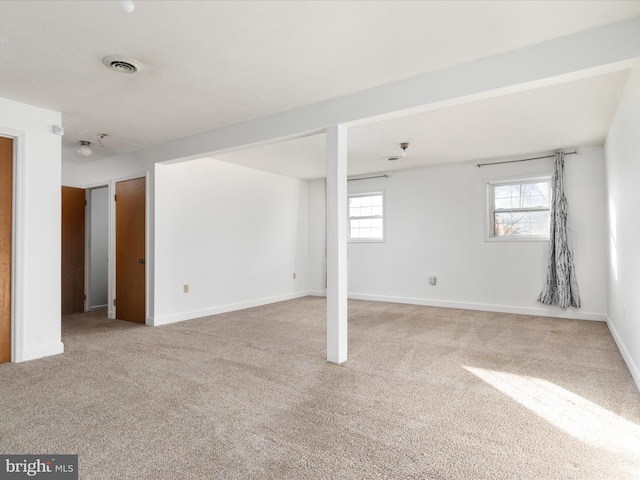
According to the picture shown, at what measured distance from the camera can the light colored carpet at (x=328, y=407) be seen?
1.89 metres

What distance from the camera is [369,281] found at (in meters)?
7.21

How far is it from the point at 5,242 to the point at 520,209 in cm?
638

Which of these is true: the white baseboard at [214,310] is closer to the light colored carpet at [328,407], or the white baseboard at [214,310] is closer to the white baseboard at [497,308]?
the light colored carpet at [328,407]

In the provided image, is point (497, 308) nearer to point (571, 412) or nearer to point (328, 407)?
point (571, 412)

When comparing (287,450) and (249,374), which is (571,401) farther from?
(249,374)

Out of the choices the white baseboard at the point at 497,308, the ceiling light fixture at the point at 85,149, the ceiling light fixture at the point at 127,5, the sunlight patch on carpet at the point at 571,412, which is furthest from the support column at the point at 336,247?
the white baseboard at the point at 497,308

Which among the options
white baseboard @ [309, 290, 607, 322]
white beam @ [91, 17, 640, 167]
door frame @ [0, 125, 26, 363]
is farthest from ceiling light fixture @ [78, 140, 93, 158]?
white baseboard @ [309, 290, 607, 322]

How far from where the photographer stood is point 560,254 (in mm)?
5301

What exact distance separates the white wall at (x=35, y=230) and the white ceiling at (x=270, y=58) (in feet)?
0.70

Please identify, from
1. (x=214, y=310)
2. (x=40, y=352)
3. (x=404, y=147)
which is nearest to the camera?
(x=40, y=352)

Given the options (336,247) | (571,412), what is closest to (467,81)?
(336,247)

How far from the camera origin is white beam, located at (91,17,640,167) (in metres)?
2.32

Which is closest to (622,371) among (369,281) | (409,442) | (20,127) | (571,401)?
(571,401)

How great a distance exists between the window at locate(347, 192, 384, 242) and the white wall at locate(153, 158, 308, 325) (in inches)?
42.2
